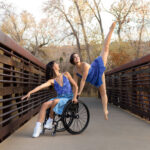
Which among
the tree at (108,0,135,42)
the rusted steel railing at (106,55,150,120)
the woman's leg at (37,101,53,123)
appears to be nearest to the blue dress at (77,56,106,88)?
the woman's leg at (37,101,53,123)

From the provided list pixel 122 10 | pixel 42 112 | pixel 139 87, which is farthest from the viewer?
pixel 122 10

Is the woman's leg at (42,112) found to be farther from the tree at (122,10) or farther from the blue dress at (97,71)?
the tree at (122,10)

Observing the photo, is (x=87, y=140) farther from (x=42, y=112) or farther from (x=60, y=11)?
(x=60, y=11)

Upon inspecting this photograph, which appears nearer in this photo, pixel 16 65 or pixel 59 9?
pixel 16 65

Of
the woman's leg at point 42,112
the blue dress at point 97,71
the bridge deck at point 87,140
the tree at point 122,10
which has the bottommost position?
the bridge deck at point 87,140

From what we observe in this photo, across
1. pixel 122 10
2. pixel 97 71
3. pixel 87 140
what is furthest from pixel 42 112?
pixel 122 10

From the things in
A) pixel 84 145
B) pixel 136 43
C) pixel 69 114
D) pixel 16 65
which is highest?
pixel 136 43

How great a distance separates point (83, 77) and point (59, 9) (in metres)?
21.6

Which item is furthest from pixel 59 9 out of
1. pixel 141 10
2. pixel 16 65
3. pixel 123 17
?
pixel 16 65

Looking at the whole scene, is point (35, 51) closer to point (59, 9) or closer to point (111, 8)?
point (59, 9)


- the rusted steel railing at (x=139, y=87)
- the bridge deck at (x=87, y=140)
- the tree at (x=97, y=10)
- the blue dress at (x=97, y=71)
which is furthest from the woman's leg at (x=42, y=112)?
the tree at (x=97, y=10)

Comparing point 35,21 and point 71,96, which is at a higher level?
point 35,21

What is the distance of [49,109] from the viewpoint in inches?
200

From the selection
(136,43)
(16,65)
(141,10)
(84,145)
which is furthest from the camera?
(136,43)
